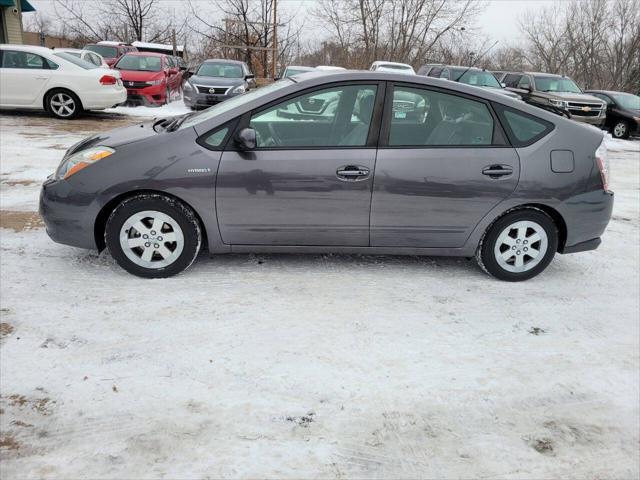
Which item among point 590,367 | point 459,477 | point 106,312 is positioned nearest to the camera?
point 459,477

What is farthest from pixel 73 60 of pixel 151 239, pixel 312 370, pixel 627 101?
pixel 627 101

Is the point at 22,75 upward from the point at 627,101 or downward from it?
upward

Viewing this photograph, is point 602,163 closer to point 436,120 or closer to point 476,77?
point 436,120

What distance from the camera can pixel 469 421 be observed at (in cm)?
255

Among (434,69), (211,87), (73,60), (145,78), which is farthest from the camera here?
(434,69)

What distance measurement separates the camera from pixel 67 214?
3.79 m

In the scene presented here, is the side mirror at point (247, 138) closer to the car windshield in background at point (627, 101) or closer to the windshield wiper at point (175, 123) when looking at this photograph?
the windshield wiper at point (175, 123)

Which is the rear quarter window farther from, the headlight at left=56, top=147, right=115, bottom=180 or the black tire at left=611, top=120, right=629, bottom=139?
the black tire at left=611, top=120, right=629, bottom=139

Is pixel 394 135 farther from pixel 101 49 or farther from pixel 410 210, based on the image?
pixel 101 49

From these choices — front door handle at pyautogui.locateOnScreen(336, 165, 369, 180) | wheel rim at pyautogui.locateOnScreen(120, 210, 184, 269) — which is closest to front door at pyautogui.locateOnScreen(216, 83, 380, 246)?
front door handle at pyautogui.locateOnScreen(336, 165, 369, 180)

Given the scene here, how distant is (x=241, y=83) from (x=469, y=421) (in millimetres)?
14074

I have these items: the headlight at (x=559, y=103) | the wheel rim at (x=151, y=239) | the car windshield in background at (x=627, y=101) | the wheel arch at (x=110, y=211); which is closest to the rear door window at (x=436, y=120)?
the wheel arch at (x=110, y=211)

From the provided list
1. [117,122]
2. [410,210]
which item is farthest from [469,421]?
[117,122]

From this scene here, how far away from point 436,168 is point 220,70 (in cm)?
1349
